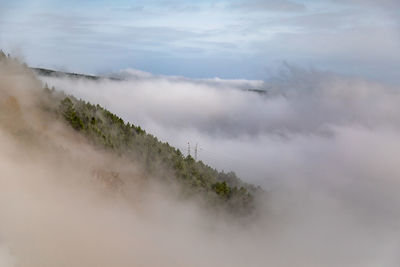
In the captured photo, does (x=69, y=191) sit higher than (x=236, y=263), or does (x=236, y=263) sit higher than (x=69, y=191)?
(x=69, y=191)

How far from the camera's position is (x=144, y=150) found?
70375 mm

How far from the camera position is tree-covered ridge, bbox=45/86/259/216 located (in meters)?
58.2

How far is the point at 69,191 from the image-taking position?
4656 centimetres

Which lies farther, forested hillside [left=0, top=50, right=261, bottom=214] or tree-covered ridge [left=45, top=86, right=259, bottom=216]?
tree-covered ridge [left=45, top=86, right=259, bottom=216]

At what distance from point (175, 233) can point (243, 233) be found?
78.6 feet

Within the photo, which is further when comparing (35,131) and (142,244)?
(35,131)

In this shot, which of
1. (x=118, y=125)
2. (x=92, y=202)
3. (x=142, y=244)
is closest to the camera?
(x=142, y=244)

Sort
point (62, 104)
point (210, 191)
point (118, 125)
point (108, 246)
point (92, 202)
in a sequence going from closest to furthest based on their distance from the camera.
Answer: point (108, 246) → point (92, 202) → point (62, 104) → point (118, 125) → point (210, 191)

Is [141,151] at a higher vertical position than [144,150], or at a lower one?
lower

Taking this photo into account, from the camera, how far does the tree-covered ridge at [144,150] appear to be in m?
58.2

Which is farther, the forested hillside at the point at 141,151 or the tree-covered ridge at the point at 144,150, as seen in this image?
the tree-covered ridge at the point at 144,150

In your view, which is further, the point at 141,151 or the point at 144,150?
the point at 144,150

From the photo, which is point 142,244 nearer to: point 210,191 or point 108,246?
point 108,246

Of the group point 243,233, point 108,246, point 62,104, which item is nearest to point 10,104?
point 62,104
